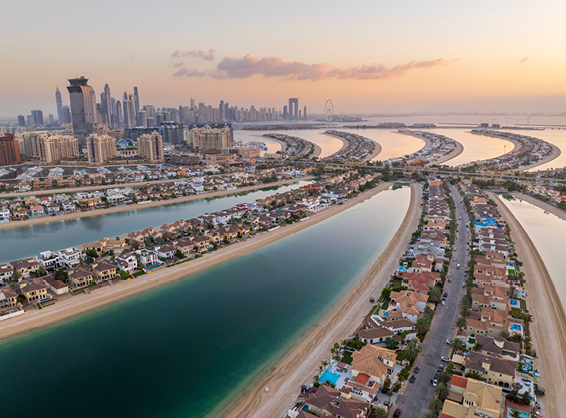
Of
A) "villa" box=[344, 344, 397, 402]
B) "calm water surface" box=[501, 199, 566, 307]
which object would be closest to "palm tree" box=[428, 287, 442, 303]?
"villa" box=[344, 344, 397, 402]

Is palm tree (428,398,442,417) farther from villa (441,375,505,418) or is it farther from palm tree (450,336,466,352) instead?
palm tree (450,336,466,352)

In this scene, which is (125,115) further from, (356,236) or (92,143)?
(356,236)

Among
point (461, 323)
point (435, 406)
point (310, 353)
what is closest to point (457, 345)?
point (461, 323)

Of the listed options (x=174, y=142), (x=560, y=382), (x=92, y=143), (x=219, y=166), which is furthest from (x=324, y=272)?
(x=174, y=142)

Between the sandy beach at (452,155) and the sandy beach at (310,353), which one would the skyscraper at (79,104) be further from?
the sandy beach at (310,353)

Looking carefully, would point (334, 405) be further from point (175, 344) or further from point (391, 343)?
point (175, 344)

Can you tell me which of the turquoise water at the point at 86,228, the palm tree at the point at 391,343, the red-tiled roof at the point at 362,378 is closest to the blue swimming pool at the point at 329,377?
the red-tiled roof at the point at 362,378
